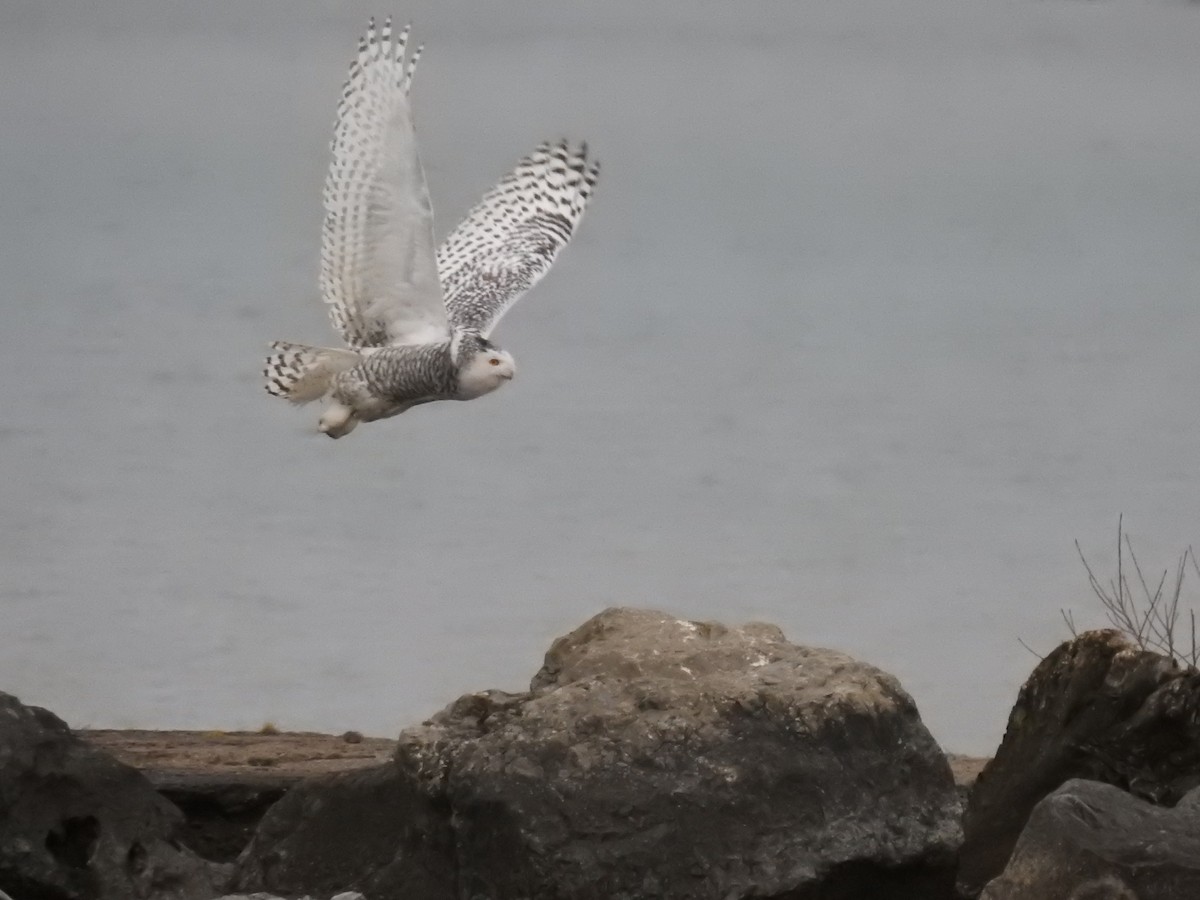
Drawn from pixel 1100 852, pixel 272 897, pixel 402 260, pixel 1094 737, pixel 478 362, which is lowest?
pixel 272 897

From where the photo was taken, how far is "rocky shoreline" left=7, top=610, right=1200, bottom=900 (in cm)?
322

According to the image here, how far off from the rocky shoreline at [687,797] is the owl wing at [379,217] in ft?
5.64

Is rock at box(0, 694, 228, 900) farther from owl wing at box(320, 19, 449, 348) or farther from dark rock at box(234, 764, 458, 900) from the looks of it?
owl wing at box(320, 19, 449, 348)

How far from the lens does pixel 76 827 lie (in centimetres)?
383

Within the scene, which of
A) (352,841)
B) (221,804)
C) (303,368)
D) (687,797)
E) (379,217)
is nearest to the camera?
(687,797)

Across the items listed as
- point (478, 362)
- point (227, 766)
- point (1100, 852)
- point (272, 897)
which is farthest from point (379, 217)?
point (1100, 852)

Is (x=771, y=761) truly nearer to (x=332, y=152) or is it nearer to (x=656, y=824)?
(x=656, y=824)

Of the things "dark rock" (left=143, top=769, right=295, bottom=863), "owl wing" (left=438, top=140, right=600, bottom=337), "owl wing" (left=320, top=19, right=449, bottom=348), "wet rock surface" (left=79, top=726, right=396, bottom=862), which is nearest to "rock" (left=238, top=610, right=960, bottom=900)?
"wet rock surface" (left=79, top=726, right=396, bottom=862)

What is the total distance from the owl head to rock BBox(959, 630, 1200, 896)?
196 cm

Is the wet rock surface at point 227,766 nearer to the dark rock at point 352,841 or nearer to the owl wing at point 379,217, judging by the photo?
the dark rock at point 352,841

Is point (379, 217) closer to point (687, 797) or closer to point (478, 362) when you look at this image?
point (478, 362)

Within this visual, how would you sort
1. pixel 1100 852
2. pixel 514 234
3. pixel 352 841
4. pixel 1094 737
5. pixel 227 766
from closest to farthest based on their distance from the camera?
pixel 1100 852 < pixel 352 841 < pixel 1094 737 < pixel 227 766 < pixel 514 234

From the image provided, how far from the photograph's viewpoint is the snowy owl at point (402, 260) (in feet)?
16.3

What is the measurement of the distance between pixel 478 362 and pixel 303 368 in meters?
0.63
